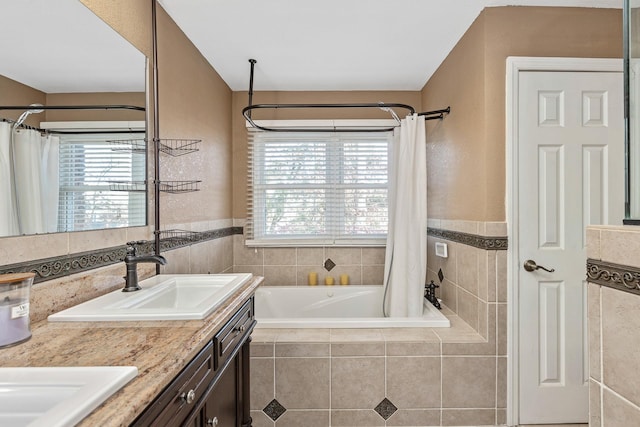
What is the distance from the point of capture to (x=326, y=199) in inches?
127

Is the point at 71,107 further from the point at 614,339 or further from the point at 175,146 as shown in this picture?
the point at 614,339

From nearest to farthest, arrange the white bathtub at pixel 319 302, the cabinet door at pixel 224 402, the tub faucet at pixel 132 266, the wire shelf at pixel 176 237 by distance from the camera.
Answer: the cabinet door at pixel 224 402
the tub faucet at pixel 132 266
the wire shelf at pixel 176 237
the white bathtub at pixel 319 302

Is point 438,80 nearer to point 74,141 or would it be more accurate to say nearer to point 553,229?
point 553,229

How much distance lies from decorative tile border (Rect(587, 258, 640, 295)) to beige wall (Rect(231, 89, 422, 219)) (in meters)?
2.54

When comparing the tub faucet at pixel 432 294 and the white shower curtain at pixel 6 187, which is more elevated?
the white shower curtain at pixel 6 187

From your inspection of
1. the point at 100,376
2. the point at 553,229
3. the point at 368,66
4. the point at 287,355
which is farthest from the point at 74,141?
the point at 553,229

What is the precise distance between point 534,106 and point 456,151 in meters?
0.55

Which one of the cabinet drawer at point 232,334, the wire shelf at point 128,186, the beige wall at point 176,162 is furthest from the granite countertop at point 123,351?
the wire shelf at point 128,186

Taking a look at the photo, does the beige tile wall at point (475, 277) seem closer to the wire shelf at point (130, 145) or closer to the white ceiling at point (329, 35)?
the white ceiling at point (329, 35)

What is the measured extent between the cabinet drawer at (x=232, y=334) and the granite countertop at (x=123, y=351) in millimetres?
142

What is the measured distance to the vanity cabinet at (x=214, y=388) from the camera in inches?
31.9

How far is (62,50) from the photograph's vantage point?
124cm

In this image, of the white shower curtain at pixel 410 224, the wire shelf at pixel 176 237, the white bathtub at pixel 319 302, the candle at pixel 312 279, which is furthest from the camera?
the candle at pixel 312 279

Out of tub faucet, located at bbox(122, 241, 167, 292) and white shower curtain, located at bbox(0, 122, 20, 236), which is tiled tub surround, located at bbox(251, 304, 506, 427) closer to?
tub faucet, located at bbox(122, 241, 167, 292)
